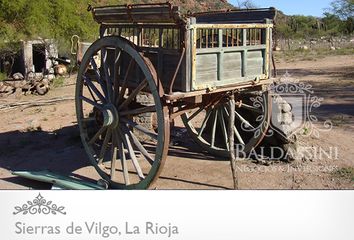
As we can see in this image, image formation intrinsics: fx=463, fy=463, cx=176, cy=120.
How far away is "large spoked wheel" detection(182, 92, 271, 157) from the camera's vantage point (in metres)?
5.74

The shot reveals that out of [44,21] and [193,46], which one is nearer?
[193,46]

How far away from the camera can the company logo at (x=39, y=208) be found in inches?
142

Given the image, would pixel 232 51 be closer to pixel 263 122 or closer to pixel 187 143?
pixel 263 122

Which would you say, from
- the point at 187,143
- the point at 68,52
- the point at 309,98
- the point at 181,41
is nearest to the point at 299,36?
the point at 68,52

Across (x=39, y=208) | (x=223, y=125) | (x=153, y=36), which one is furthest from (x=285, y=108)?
(x=39, y=208)

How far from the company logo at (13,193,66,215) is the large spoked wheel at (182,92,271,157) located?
244cm

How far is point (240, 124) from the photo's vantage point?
6332 mm

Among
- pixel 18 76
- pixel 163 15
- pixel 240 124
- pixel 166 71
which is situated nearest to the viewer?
pixel 163 15

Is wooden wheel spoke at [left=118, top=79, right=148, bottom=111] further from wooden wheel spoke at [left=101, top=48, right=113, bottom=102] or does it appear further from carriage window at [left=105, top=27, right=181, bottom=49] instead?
carriage window at [left=105, top=27, right=181, bottom=49]

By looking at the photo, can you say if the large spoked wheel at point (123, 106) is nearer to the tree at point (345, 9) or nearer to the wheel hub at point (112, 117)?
the wheel hub at point (112, 117)

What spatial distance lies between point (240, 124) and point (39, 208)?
3.40 m

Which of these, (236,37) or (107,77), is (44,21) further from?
(236,37)

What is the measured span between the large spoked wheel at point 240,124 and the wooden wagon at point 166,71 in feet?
0.06

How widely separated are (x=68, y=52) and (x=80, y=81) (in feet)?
37.2
